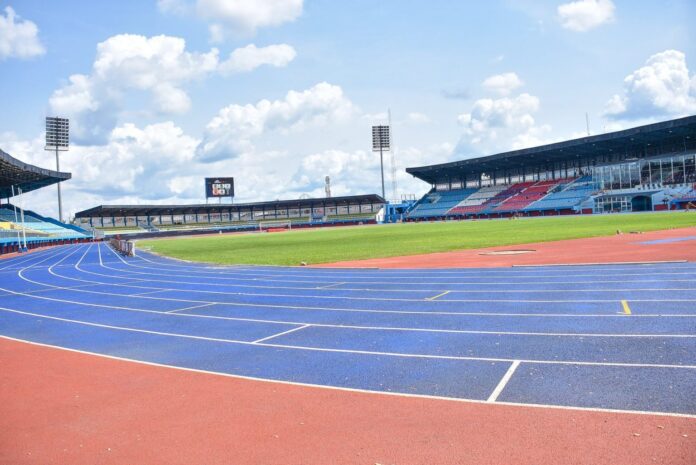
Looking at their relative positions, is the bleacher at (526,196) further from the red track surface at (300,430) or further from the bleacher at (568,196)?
the red track surface at (300,430)

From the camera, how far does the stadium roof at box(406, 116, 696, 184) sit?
64062 millimetres

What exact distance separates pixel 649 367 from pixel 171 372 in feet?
20.6

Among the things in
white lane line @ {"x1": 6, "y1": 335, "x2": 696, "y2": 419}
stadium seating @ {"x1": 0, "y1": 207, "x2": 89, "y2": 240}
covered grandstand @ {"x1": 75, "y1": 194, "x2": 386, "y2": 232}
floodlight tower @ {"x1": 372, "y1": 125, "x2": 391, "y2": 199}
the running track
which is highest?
floodlight tower @ {"x1": 372, "y1": 125, "x2": 391, "y2": 199}

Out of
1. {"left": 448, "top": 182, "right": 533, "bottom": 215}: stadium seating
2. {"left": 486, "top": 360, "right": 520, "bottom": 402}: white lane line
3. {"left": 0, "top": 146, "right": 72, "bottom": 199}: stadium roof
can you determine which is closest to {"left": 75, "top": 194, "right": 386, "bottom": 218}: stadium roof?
{"left": 448, "top": 182, "right": 533, "bottom": 215}: stadium seating

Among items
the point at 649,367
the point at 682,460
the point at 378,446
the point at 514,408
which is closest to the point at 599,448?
the point at 682,460

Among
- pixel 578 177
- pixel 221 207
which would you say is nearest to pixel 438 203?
pixel 578 177

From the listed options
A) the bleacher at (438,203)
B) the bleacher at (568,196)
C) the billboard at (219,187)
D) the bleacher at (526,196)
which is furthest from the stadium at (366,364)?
the billboard at (219,187)

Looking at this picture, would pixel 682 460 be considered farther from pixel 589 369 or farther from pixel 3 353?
pixel 3 353

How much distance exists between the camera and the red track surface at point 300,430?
4.41 meters

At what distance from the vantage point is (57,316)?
13.0 meters

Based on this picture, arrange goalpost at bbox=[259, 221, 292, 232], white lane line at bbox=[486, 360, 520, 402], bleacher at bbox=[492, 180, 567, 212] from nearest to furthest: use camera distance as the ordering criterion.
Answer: white lane line at bbox=[486, 360, 520, 402], bleacher at bbox=[492, 180, 567, 212], goalpost at bbox=[259, 221, 292, 232]

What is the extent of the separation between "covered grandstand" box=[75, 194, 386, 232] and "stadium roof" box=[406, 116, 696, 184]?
56.9 ft

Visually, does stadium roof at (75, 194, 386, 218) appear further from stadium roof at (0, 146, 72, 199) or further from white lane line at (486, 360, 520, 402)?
white lane line at (486, 360, 520, 402)

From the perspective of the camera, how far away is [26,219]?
70.9 meters
